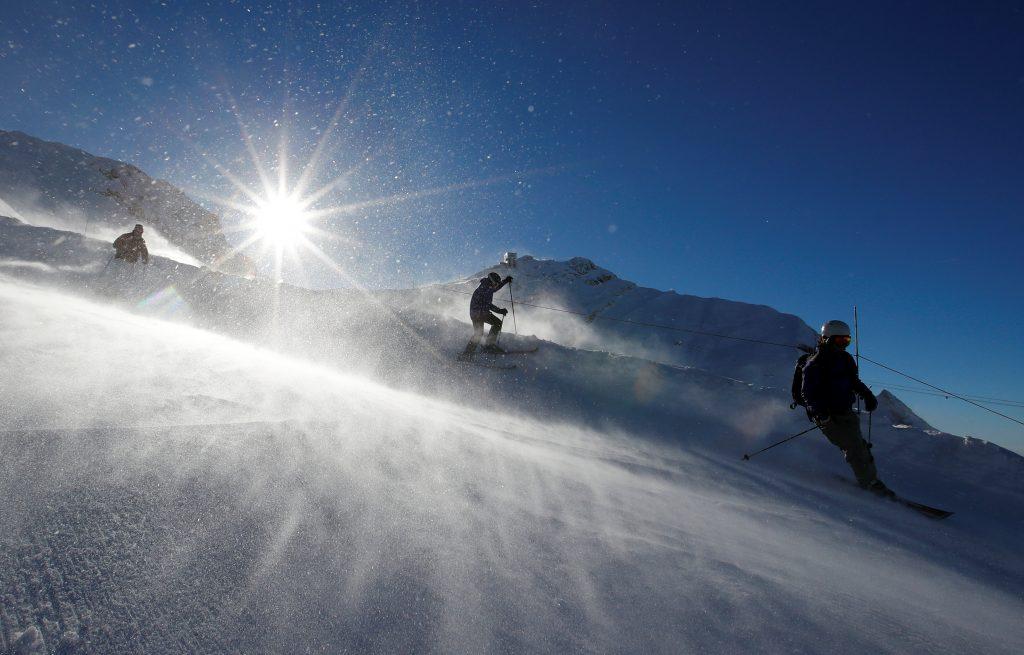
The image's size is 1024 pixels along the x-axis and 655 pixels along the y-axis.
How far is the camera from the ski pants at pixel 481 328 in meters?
10.5

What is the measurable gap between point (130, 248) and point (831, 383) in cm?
1630

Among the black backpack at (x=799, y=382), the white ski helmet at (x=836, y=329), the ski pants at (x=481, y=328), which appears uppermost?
the white ski helmet at (x=836, y=329)

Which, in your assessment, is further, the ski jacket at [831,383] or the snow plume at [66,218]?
the snow plume at [66,218]

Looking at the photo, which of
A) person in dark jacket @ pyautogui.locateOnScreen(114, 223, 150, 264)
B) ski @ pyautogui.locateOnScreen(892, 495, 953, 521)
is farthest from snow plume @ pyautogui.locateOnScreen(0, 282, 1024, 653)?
person in dark jacket @ pyautogui.locateOnScreen(114, 223, 150, 264)

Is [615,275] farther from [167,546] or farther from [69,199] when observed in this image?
[167,546]

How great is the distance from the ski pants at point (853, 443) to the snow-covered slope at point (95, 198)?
2016 inches

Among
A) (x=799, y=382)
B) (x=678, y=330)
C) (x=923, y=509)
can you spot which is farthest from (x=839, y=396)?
(x=678, y=330)

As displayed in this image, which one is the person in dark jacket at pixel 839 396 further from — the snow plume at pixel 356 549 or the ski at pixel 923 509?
the snow plume at pixel 356 549

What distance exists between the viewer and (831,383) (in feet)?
19.8

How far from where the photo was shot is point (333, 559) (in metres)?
1.21

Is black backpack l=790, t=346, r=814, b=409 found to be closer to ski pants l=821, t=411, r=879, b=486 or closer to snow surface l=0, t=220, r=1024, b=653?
ski pants l=821, t=411, r=879, b=486

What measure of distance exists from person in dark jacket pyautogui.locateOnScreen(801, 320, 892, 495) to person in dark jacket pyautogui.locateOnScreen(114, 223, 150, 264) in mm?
15820

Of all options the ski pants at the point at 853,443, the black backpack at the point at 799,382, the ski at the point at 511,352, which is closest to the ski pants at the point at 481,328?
the ski at the point at 511,352

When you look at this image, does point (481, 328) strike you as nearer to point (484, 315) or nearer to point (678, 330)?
point (484, 315)
